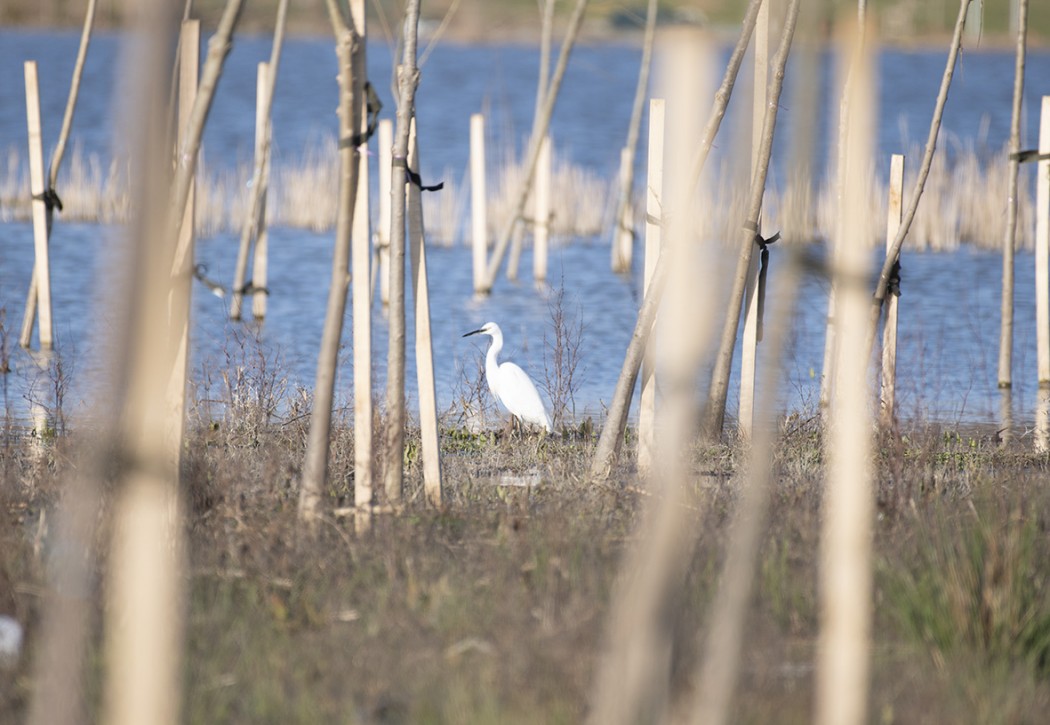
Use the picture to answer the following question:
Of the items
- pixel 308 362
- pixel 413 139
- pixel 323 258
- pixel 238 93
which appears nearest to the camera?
pixel 413 139

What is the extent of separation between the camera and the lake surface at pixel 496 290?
895cm

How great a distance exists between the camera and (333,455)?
6.28 metres

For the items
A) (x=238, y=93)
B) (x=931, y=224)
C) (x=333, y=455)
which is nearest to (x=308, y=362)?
(x=333, y=455)

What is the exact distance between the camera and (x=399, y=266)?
5051mm

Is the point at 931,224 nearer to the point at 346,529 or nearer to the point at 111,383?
the point at 346,529

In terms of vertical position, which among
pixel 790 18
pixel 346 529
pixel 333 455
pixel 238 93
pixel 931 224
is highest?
pixel 238 93

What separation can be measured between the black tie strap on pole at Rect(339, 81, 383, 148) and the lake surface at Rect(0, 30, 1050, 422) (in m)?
0.79

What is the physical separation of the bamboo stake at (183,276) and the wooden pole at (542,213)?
9628 millimetres

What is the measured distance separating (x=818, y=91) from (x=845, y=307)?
1.84 feet

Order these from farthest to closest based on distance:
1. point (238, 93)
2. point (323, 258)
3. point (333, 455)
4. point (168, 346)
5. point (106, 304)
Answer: point (238, 93) < point (323, 258) < point (333, 455) < point (168, 346) < point (106, 304)

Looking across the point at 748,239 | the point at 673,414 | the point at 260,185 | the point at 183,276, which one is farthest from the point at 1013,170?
the point at 673,414

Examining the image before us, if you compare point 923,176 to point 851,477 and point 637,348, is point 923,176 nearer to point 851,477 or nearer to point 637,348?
point 637,348

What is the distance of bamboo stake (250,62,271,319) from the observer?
1153 cm

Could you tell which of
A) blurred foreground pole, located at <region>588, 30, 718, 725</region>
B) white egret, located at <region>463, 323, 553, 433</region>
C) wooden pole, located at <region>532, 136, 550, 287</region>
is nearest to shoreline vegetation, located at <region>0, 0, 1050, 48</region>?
blurred foreground pole, located at <region>588, 30, 718, 725</region>
